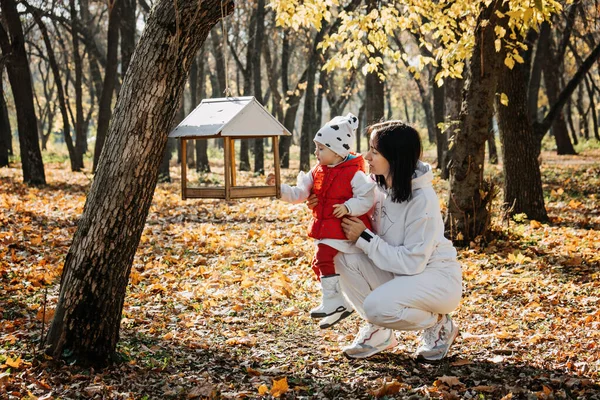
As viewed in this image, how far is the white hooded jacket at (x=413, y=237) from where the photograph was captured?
398 centimetres

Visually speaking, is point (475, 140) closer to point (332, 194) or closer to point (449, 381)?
point (332, 194)

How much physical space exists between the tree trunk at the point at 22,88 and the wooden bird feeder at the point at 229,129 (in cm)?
1059

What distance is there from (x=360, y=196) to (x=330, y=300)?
0.74 m

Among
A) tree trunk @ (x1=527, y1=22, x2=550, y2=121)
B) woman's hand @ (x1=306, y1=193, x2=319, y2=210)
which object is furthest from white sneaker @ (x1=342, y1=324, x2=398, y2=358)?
tree trunk @ (x1=527, y1=22, x2=550, y2=121)

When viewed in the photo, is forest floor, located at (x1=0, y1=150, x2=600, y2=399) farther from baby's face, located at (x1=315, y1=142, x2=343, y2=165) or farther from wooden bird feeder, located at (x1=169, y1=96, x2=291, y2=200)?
baby's face, located at (x1=315, y1=142, x2=343, y2=165)

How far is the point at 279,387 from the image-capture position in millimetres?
3717

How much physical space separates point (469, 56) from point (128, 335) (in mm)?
5449

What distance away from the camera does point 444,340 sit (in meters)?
4.29

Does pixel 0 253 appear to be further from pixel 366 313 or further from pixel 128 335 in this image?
pixel 366 313

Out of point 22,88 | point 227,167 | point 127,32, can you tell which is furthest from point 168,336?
point 127,32

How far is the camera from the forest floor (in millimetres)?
3801

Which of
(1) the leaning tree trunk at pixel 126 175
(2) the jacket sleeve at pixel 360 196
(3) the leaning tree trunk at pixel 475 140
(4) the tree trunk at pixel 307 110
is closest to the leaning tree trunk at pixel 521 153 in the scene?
(3) the leaning tree trunk at pixel 475 140

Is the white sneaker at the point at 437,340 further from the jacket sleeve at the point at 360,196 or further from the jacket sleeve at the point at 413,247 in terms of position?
the jacket sleeve at the point at 360,196

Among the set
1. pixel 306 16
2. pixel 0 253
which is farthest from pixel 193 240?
pixel 306 16
